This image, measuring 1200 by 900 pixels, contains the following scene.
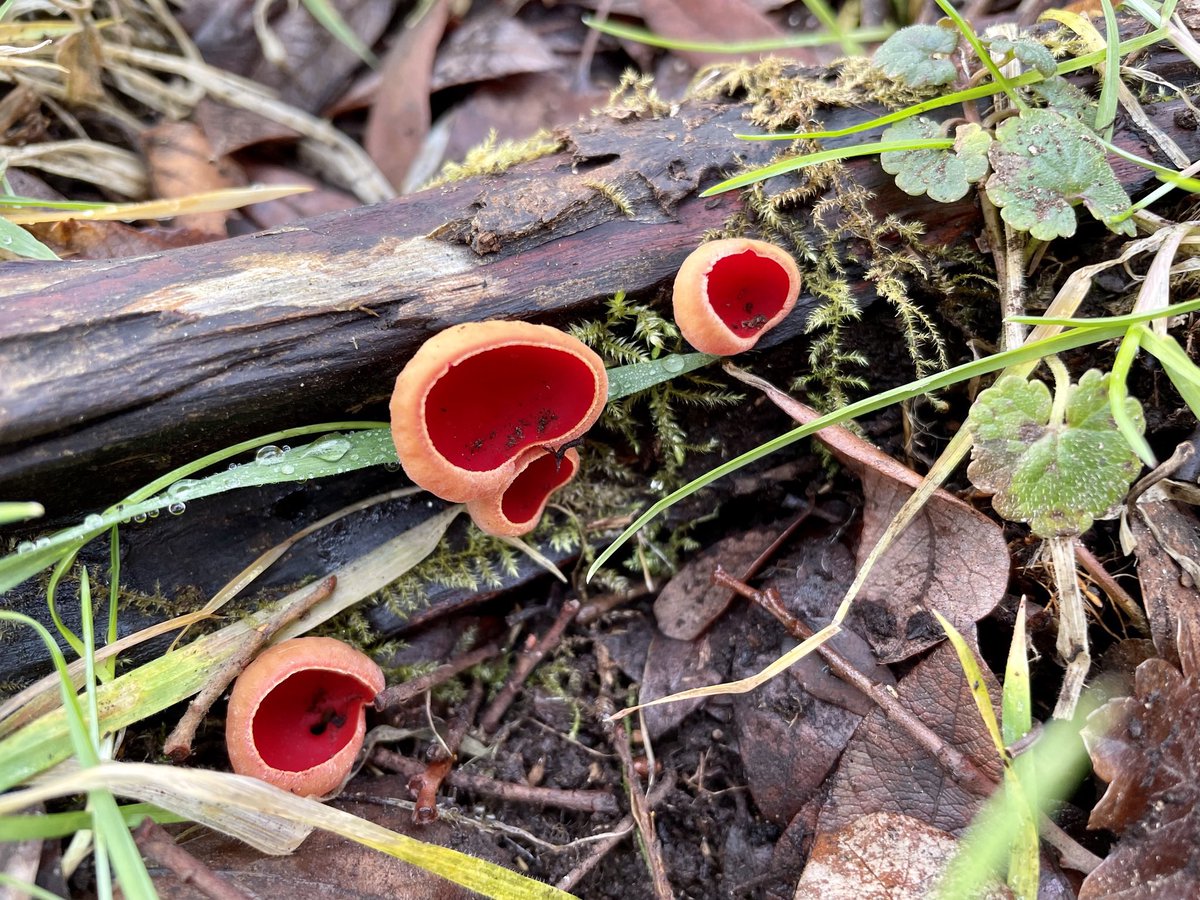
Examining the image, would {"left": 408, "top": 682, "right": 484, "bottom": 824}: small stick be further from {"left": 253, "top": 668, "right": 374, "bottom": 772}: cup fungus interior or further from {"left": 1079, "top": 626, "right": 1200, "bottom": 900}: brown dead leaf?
{"left": 1079, "top": 626, "right": 1200, "bottom": 900}: brown dead leaf

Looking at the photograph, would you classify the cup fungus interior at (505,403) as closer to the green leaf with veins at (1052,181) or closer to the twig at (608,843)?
the twig at (608,843)

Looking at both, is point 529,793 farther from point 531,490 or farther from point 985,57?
point 985,57

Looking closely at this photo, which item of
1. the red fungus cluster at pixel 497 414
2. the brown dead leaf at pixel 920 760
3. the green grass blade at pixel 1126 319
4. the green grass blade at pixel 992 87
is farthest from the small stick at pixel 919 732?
the green grass blade at pixel 992 87

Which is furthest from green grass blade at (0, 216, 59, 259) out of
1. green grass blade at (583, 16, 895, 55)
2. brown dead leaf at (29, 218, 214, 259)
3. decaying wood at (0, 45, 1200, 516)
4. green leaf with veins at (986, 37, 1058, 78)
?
green leaf with veins at (986, 37, 1058, 78)

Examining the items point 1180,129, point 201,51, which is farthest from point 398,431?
point 201,51

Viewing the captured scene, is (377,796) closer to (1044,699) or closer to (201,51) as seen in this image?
(1044,699)
